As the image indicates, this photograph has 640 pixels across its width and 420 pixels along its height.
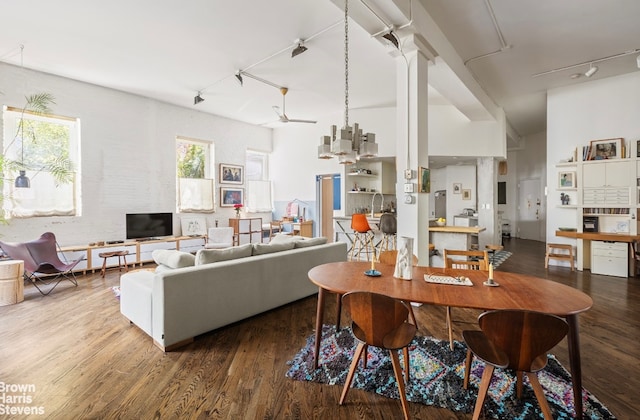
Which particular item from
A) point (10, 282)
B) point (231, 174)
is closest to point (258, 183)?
point (231, 174)

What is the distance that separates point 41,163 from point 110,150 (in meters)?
1.08

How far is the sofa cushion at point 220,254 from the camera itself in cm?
303

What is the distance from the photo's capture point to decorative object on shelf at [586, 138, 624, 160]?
5324 millimetres

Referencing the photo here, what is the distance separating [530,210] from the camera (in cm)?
966

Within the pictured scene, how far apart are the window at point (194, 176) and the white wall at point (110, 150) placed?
28 cm

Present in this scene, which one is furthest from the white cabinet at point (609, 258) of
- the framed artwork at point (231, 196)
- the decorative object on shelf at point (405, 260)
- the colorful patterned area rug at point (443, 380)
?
the framed artwork at point (231, 196)

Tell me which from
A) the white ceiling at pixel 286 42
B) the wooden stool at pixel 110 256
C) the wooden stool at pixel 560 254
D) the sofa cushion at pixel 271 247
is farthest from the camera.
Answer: the wooden stool at pixel 560 254

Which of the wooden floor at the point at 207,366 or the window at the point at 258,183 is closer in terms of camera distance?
the wooden floor at the point at 207,366

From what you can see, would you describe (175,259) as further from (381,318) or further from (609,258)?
(609,258)

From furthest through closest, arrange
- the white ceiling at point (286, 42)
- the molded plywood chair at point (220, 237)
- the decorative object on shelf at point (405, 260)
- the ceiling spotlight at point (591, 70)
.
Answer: the molded plywood chair at point (220, 237) < the ceiling spotlight at point (591, 70) < the white ceiling at point (286, 42) < the decorative object on shelf at point (405, 260)

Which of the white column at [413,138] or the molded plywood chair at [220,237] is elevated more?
the white column at [413,138]

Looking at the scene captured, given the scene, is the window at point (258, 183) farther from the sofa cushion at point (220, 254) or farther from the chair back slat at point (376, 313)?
the chair back slat at point (376, 313)

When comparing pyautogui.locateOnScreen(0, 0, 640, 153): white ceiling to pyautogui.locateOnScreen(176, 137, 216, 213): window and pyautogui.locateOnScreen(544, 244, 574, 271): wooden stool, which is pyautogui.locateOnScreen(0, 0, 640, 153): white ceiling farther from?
pyautogui.locateOnScreen(544, 244, 574, 271): wooden stool

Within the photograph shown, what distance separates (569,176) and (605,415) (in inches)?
215
